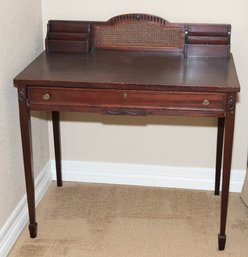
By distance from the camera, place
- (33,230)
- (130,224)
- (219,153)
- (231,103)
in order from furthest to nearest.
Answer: (219,153) < (130,224) < (33,230) < (231,103)

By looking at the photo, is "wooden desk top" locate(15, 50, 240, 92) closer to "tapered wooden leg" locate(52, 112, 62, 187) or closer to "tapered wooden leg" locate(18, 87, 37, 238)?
"tapered wooden leg" locate(18, 87, 37, 238)

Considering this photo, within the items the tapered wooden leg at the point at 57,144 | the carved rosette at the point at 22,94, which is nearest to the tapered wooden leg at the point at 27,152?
the carved rosette at the point at 22,94

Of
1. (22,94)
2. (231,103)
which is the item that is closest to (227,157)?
(231,103)

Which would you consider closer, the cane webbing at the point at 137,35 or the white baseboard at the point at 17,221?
the white baseboard at the point at 17,221

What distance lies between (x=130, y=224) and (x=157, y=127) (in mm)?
500

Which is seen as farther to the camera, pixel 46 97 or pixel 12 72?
pixel 12 72

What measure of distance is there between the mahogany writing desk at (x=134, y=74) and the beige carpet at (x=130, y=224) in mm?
102

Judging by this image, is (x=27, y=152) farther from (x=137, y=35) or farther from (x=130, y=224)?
(x=137, y=35)

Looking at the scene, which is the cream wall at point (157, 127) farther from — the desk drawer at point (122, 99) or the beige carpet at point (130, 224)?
the desk drawer at point (122, 99)

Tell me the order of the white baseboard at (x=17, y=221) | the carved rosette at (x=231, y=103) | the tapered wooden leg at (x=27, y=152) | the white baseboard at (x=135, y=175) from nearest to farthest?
the carved rosette at (x=231, y=103)
the tapered wooden leg at (x=27, y=152)
the white baseboard at (x=17, y=221)
the white baseboard at (x=135, y=175)

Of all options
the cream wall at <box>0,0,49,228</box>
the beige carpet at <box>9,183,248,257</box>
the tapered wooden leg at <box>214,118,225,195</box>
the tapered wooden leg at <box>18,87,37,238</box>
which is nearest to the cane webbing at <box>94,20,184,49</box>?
the cream wall at <box>0,0,49,228</box>

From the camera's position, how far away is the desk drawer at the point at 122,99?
1.83 metres

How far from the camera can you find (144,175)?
100 inches

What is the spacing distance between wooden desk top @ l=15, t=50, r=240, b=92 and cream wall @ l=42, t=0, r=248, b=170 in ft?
0.63
